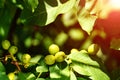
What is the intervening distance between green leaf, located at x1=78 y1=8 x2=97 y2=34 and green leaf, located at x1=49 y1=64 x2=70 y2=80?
6.7 inches

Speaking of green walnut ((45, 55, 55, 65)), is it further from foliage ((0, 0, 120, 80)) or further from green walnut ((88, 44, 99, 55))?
green walnut ((88, 44, 99, 55))

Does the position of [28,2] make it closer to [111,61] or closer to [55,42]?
[55,42]

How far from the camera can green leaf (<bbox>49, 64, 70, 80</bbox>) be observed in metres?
1.04

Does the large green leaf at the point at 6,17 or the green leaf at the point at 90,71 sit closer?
the green leaf at the point at 90,71

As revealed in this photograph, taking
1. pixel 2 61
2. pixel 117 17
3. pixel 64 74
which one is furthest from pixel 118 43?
pixel 2 61

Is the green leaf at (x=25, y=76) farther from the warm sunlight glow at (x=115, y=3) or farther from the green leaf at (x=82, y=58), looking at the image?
the warm sunlight glow at (x=115, y=3)

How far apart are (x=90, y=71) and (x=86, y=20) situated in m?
0.18

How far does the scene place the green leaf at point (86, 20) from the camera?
3.23 feet

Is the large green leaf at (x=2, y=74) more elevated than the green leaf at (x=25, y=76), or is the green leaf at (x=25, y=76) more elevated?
the large green leaf at (x=2, y=74)

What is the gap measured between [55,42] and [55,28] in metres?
0.05

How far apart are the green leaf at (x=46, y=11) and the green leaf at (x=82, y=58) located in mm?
140

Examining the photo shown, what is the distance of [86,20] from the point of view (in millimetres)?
987

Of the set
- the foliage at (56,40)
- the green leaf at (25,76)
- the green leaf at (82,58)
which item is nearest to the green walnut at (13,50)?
the foliage at (56,40)

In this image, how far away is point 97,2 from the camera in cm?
99
